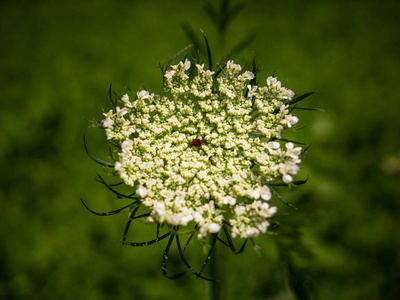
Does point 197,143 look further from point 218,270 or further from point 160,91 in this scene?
point 160,91

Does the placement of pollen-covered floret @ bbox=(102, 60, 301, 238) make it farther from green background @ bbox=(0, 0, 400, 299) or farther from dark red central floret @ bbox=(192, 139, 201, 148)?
green background @ bbox=(0, 0, 400, 299)

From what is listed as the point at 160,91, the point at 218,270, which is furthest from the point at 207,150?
the point at 160,91

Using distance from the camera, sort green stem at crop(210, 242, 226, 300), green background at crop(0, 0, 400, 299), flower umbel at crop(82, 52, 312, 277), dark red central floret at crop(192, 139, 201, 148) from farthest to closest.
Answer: green background at crop(0, 0, 400, 299) → green stem at crop(210, 242, 226, 300) → dark red central floret at crop(192, 139, 201, 148) → flower umbel at crop(82, 52, 312, 277)

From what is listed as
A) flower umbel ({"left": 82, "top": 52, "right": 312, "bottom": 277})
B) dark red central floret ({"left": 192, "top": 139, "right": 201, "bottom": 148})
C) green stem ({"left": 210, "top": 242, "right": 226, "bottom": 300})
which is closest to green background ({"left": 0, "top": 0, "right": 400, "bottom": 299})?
green stem ({"left": 210, "top": 242, "right": 226, "bottom": 300})

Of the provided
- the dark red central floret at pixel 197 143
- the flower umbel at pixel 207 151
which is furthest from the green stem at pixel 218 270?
the dark red central floret at pixel 197 143

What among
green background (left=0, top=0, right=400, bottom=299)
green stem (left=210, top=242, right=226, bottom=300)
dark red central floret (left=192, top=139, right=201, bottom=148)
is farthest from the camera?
green background (left=0, top=0, right=400, bottom=299)

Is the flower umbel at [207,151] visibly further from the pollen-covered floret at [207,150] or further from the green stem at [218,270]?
the green stem at [218,270]

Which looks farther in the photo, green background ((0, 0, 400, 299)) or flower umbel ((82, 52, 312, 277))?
green background ((0, 0, 400, 299))

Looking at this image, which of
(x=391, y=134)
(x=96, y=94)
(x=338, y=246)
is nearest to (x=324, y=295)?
(x=338, y=246)

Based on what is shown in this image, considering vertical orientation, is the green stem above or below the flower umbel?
below
